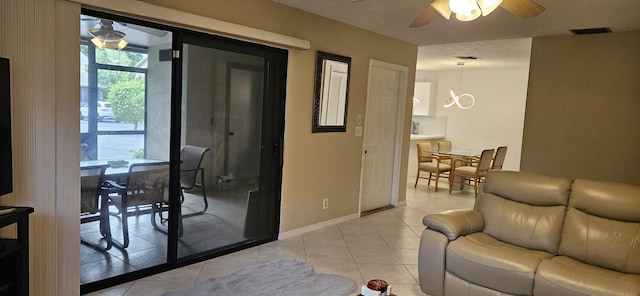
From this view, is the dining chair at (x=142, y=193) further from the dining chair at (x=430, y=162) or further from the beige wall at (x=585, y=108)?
the dining chair at (x=430, y=162)

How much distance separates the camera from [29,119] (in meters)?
2.42

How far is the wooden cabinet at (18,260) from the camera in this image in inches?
86.5

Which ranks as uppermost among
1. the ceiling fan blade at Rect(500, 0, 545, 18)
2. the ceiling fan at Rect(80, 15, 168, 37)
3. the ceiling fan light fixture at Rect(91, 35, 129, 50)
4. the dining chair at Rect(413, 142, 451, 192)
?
the ceiling fan blade at Rect(500, 0, 545, 18)

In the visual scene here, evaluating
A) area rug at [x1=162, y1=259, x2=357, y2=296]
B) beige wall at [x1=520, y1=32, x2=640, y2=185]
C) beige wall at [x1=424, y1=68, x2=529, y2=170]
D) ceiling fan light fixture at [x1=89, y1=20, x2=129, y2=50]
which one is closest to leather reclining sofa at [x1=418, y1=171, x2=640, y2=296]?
area rug at [x1=162, y1=259, x2=357, y2=296]

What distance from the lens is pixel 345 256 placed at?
3.84 m

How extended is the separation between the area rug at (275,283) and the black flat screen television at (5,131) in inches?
48.7

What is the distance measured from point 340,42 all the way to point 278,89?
107 centimetres

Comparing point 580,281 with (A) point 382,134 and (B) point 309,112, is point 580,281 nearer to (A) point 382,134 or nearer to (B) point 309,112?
(B) point 309,112

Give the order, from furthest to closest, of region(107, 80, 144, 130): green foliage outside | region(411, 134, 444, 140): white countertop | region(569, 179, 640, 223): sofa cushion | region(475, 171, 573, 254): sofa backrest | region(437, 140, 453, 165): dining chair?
region(411, 134, 444, 140): white countertop, region(437, 140, 453, 165): dining chair, region(475, 171, 573, 254): sofa backrest, region(107, 80, 144, 130): green foliage outside, region(569, 179, 640, 223): sofa cushion

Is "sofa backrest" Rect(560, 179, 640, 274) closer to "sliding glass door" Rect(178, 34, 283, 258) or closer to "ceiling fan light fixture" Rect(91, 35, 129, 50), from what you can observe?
"sliding glass door" Rect(178, 34, 283, 258)

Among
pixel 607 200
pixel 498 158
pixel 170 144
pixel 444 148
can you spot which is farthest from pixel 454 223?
pixel 444 148

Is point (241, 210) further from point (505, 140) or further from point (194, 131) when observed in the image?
point (505, 140)

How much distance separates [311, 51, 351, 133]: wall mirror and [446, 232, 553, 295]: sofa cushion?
2.07 m

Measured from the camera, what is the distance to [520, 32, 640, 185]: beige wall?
4168 mm
